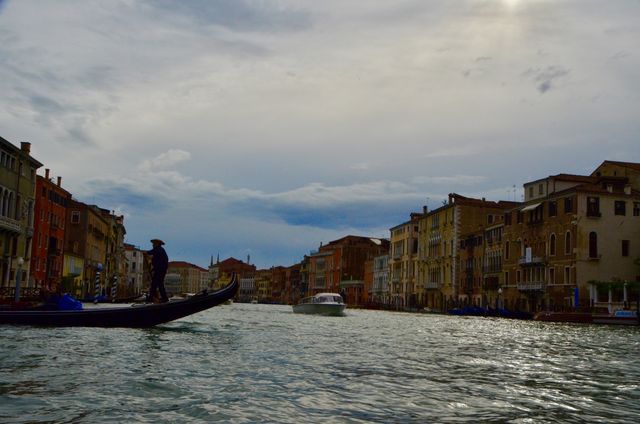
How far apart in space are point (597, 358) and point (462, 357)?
122 inches

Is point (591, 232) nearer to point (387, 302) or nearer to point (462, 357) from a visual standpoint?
point (462, 357)

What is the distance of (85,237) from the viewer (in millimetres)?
61625

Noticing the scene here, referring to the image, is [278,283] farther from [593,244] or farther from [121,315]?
[121,315]

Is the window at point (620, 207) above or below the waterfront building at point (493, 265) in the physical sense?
above

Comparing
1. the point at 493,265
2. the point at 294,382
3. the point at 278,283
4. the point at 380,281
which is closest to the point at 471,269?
the point at 493,265

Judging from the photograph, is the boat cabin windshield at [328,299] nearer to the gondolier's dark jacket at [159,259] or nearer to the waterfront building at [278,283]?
the gondolier's dark jacket at [159,259]

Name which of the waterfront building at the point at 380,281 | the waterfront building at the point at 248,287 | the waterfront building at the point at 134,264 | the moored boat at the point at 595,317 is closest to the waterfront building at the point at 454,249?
the waterfront building at the point at 380,281

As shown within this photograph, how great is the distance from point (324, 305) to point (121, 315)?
26.9 meters

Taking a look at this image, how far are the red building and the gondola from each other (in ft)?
99.6

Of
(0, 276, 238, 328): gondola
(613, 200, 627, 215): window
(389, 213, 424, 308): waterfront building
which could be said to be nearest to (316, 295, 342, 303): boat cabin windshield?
(613, 200, 627, 215): window

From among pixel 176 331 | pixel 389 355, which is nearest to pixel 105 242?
pixel 176 331

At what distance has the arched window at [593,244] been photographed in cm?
4414

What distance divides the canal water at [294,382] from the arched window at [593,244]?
2942 centimetres

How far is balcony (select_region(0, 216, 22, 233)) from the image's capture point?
38116 millimetres
